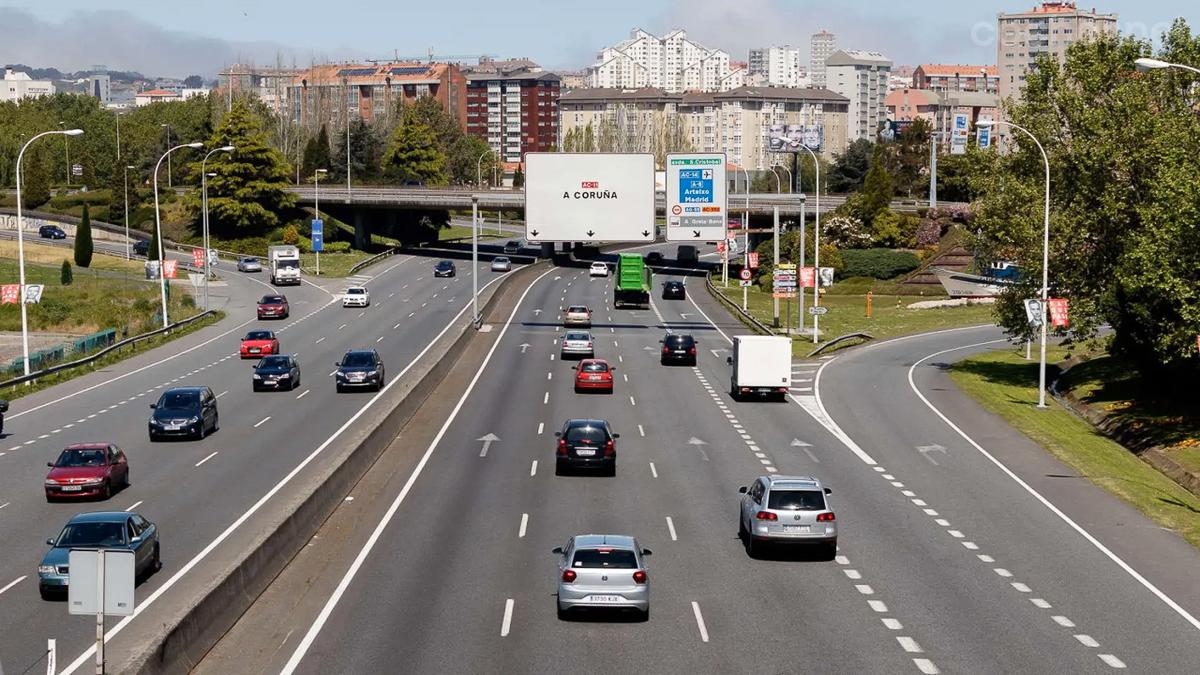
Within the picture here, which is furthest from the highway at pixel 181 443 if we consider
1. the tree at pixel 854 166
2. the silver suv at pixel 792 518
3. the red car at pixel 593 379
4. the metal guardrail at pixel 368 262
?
the tree at pixel 854 166

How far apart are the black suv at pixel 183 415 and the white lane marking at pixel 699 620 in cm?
2342

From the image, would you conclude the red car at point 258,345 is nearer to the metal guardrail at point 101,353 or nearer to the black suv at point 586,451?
the metal guardrail at point 101,353

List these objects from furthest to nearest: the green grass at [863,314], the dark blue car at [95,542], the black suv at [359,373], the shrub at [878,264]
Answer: the shrub at [878,264] → the green grass at [863,314] → the black suv at [359,373] → the dark blue car at [95,542]

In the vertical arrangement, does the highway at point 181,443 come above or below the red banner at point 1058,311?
below

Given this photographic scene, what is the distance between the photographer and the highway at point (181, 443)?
1017 inches

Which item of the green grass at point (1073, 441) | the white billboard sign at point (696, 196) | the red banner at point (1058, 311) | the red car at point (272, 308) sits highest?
the white billboard sign at point (696, 196)

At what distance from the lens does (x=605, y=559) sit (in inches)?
931

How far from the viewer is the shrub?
4779 inches

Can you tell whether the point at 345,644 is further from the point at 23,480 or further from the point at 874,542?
the point at 23,480

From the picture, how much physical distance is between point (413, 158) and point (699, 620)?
159098 mm

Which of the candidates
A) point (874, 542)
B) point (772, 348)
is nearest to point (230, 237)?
point (772, 348)

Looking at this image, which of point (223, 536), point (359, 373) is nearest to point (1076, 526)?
point (223, 536)

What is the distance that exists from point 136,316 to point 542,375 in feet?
102

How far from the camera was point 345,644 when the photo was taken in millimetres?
22188
